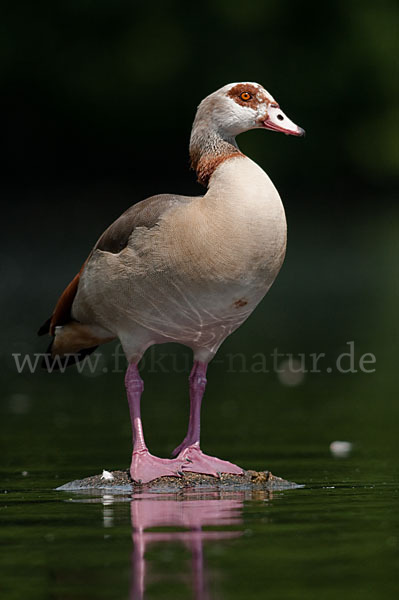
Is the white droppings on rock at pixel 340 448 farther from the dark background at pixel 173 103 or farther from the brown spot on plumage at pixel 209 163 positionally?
the dark background at pixel 173 103

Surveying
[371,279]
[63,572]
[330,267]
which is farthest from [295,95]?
[63,572]

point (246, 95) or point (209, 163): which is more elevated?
point (246, 95)

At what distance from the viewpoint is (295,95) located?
44375 millimetres

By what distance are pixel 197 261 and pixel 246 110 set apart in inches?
42.7

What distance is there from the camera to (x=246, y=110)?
7672mm

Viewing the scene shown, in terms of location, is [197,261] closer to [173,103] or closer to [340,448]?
[340,448]

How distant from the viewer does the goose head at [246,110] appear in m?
7.65

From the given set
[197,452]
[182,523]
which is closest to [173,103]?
[197,452]

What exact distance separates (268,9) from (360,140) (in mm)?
5764

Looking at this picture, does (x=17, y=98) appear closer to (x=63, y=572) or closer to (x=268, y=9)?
(x=268, y=9)

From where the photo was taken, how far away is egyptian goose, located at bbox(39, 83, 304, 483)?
7082 millimetres

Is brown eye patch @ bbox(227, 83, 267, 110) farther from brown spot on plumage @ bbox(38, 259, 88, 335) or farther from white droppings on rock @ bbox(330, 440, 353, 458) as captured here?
white droppings on rock @ bbox(330, 440, 353, 458)

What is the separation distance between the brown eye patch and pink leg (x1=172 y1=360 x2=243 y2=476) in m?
1.54

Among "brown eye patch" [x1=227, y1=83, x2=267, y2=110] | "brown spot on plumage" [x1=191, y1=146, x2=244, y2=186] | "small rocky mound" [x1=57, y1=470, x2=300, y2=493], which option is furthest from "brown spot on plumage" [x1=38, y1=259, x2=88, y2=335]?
"brown eye patch" [x1=227, y1=83, x2=267, y2=110]
